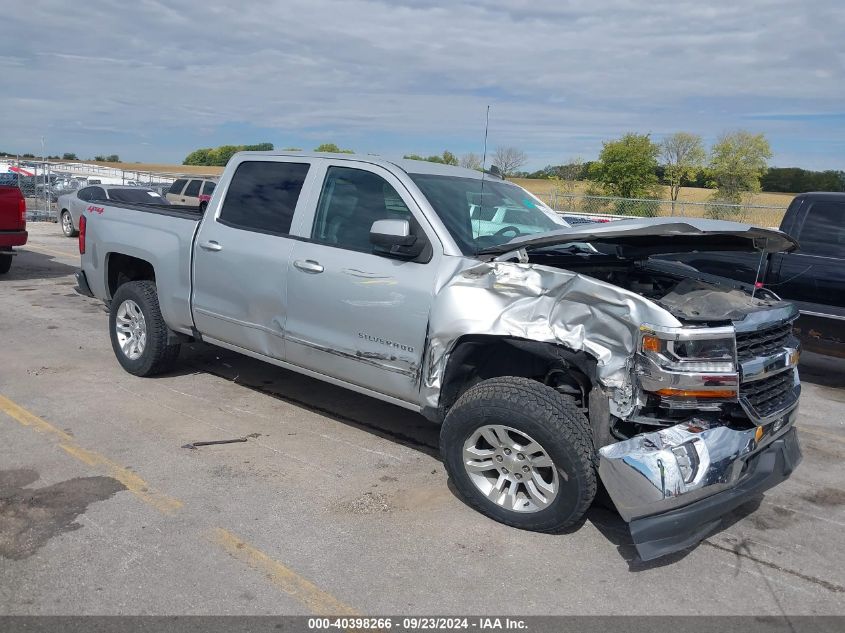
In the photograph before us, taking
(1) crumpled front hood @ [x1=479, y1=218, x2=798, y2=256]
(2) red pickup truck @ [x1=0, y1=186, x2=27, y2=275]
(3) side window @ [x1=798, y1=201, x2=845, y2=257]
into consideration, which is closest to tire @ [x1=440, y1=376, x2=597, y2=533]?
(1) crumpled front hood @ [x1=479, y1=218, x2=798, y2=256]

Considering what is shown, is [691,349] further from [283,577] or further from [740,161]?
[740,161]

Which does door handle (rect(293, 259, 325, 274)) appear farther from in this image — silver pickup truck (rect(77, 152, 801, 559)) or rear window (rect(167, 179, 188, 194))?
rear window (rect(167, 179, 188, 194))

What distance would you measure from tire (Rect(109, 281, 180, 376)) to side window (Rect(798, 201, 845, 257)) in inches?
241

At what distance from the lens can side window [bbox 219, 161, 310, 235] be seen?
5.18 m

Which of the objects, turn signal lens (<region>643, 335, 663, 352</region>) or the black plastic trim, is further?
the black plastic trim

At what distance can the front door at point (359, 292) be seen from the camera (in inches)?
171

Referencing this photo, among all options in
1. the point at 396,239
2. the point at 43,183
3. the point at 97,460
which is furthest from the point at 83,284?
the point at 43,183

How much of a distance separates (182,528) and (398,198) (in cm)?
234

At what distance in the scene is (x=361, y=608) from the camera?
10.5 ft

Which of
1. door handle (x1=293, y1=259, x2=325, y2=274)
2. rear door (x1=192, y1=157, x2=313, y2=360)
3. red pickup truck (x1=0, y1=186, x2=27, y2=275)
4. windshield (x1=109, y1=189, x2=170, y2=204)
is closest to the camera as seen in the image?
door handle (x1=293, y1=259, x2=325, y2=274)

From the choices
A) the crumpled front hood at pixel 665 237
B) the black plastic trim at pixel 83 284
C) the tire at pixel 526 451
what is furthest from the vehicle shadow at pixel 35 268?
the crumpled front hood at pixel 665 237

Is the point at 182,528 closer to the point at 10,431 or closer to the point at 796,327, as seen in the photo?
the point at 10,431

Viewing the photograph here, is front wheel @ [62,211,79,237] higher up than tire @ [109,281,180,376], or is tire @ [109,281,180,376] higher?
tire @ [109,281,180,376]

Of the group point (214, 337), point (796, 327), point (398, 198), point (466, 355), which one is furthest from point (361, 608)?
point (796, 327)
